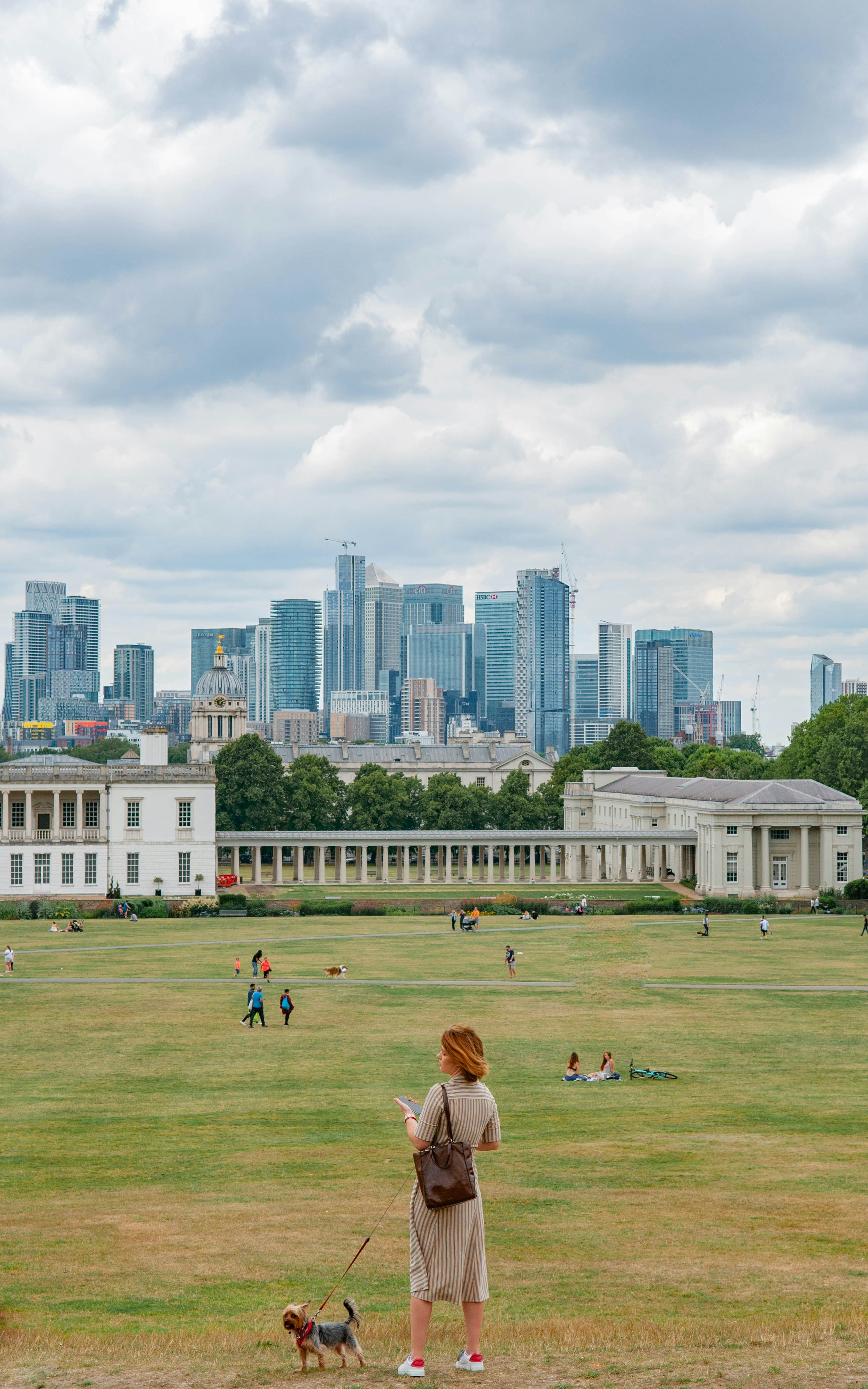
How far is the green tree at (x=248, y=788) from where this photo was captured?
133m

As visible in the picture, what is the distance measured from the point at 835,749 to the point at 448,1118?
125m

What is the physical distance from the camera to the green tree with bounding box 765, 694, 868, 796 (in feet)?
424

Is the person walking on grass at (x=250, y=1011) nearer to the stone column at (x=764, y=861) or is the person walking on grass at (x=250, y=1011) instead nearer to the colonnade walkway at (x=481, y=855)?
the colonnade walkway at (x=481, y=855)

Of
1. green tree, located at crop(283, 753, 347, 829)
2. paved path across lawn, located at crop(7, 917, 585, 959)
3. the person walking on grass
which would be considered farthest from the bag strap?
green tree, located at crop(283, 753, 347, 829)

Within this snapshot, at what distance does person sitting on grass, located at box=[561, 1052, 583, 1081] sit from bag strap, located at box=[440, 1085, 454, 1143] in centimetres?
2736

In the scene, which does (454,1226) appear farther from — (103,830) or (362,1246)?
(103,830)

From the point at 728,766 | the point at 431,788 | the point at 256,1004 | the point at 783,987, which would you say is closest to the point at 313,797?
the point at 431,788

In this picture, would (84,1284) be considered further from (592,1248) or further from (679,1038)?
(679,1038)

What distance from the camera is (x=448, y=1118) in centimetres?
1237

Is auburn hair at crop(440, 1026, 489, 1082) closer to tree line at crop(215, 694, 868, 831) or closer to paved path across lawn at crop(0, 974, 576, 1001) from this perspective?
paved path across lawn at crop(0, 974, 576, 1001)

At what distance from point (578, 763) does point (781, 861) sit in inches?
2160

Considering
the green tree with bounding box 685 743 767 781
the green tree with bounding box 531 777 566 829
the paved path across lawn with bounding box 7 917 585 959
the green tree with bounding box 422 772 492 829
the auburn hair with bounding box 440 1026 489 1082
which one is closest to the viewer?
the auburn hair with bounding box 440 1026 489 1082

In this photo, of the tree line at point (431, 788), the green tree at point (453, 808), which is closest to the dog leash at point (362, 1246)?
the tree line at point (431, 788)

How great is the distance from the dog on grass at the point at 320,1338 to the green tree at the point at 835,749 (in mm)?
115440
